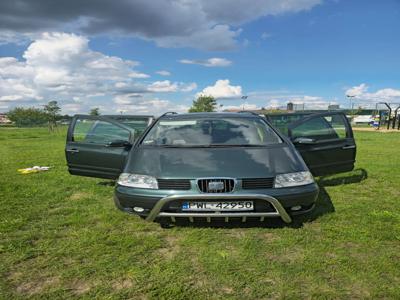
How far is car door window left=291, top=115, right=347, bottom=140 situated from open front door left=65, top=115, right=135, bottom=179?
2849mm

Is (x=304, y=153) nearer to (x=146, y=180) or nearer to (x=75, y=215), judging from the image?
(x=146, y=180)

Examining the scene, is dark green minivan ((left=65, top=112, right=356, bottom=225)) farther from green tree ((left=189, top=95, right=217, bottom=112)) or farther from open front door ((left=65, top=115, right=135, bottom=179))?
green tree ((left=189, top=95, right=217, bottom=112))

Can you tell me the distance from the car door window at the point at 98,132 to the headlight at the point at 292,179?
274cm

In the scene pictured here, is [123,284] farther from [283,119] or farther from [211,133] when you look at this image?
[283,119]

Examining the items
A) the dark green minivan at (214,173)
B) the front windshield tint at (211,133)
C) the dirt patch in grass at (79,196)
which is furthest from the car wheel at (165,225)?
the dirt patch in grass at (79,196)

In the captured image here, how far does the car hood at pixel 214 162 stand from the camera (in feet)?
10.9

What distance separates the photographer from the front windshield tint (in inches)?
156

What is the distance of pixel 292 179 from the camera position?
3371mm

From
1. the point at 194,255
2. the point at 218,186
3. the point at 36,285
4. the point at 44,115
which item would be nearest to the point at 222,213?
the point at 218,186

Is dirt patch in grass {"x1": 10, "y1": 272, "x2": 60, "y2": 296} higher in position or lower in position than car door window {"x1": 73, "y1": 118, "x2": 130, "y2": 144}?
lower

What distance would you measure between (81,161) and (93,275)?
115 inches

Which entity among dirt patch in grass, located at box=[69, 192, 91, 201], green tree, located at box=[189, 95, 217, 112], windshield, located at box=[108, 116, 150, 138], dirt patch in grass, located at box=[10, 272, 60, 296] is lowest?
dirt patch in grass, located at box=[10, 272, 60, 296]

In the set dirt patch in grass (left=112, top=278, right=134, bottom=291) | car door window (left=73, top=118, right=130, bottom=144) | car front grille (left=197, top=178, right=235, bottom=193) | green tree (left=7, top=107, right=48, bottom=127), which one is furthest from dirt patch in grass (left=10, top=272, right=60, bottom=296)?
green tree (left=7, top=107, right=48, bottom=127)

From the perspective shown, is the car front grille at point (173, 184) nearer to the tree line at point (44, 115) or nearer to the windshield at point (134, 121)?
the windshield at point (134, 121)
